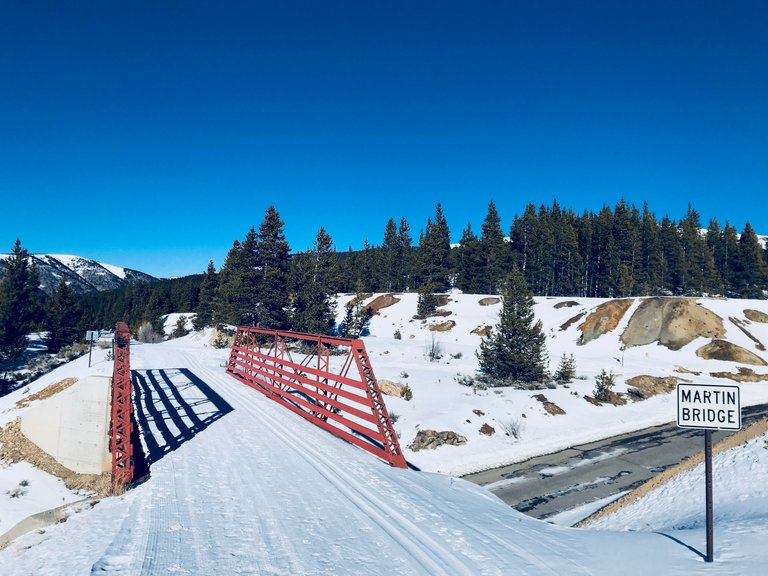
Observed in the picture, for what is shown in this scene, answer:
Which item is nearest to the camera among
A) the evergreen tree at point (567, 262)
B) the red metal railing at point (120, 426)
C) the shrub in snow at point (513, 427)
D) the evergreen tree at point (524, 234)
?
the red metal railing at point (120, 426)

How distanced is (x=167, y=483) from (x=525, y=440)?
47.4ft

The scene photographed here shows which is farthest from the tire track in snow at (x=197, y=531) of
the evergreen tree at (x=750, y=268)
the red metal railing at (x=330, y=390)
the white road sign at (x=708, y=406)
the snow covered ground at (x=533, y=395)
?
the evergreen tree at (x=750, y=268)

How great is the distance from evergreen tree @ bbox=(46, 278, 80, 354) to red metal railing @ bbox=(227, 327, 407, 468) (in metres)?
39.9

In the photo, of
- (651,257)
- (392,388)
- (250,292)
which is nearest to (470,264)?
(651,257)

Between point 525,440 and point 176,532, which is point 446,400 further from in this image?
point 176,532

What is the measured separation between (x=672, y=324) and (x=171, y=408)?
41.9m

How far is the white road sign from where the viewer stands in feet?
18.2

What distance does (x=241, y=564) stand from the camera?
5398 millimetres

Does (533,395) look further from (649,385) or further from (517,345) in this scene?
(649,385)

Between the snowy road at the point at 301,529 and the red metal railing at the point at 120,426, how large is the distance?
0.45 m

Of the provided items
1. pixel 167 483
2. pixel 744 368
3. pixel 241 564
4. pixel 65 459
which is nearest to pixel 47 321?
pixel 65 459

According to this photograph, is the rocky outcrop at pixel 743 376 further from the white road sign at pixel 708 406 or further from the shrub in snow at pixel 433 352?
the white road sign at pixel 708 406

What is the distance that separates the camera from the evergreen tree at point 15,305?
44000mm

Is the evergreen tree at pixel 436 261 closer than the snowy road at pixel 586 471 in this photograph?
No
